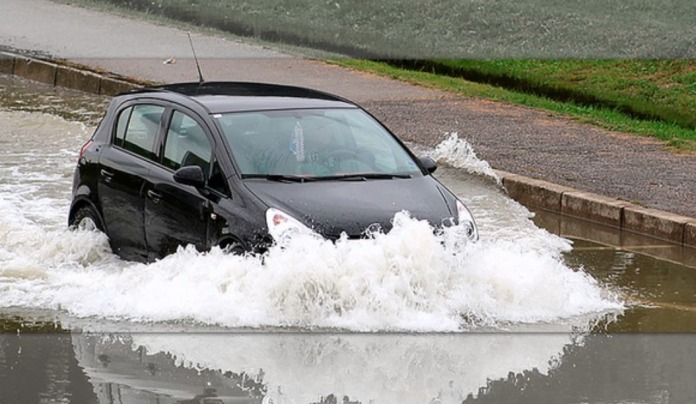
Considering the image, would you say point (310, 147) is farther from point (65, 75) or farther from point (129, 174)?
point (65, 75)

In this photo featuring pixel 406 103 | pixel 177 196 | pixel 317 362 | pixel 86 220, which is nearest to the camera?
pixel 317 362

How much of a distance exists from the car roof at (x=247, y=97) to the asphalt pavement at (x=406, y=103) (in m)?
3.60

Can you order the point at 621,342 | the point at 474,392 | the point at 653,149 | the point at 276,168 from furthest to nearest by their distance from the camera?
the point at 653,149 < the point at 276,168 < the point at 621,342 < the point at 474,392

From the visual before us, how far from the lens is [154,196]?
11023 mm

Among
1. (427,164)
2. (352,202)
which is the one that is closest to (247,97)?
(427,164)

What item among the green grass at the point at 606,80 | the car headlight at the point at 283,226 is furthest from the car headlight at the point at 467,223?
the green grass at the point at 606,80

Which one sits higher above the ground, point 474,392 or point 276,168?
point 276,168

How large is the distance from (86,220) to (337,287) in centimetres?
278

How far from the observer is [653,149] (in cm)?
1638

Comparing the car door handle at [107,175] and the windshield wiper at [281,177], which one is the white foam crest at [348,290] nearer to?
the windshield wiper at [281,177]

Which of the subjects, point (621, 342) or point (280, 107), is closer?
point (621, 342)

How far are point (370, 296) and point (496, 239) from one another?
10.5 ft

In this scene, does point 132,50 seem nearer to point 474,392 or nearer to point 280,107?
point 280,107

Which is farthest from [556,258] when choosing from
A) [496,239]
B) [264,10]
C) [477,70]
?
[264,10]
